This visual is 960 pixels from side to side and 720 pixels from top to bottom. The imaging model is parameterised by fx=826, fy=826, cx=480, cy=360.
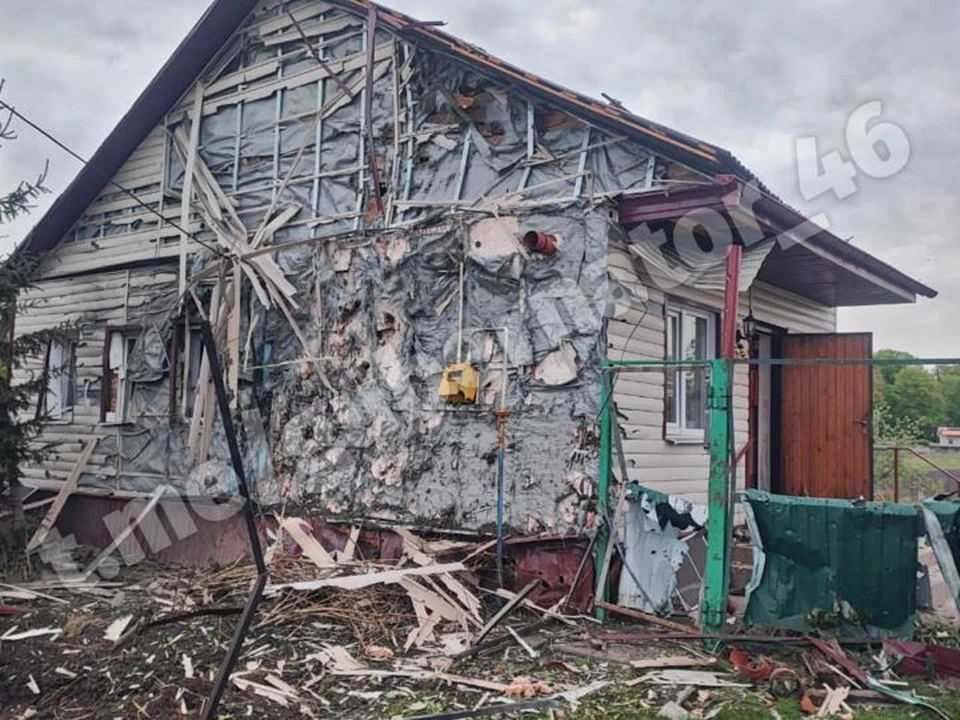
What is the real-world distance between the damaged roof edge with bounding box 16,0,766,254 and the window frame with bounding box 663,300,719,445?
1.66 m

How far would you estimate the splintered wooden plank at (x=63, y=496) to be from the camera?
32.2 ft

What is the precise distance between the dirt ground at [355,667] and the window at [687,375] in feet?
8.49

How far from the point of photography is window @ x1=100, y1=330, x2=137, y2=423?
11.2 metres

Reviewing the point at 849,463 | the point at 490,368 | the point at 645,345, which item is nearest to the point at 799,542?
the point at 645,345

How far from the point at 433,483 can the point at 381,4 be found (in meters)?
5.15

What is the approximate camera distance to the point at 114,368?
11.3 meters

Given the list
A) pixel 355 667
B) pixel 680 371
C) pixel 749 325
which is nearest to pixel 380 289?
pixel 680 371

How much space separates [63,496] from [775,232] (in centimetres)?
914

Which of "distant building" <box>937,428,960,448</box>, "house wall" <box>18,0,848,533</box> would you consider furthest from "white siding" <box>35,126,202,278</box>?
"distant building" <box>937,428,960,448</box>

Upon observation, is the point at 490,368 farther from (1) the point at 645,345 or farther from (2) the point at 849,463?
(2) the point at 849,463

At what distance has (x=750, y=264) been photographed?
25.4ft

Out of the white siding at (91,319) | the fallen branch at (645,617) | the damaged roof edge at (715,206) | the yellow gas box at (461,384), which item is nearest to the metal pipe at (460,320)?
the yellow gas box at (461,384)

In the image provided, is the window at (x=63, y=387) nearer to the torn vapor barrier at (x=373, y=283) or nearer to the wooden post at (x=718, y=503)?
the torn vapor barrier at (x=373, y=283)

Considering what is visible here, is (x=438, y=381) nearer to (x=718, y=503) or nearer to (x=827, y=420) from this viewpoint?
(x=718, y=503)
